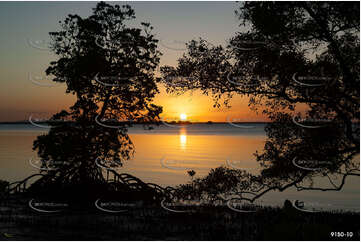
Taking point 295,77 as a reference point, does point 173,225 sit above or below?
below

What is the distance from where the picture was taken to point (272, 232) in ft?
46.3

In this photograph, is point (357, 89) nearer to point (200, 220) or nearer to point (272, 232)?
point (272, 232)

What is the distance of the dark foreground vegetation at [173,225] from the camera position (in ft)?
48.8

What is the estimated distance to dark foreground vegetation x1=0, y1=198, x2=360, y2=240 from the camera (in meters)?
14.9

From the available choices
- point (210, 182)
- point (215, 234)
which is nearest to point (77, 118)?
point (210, 182)

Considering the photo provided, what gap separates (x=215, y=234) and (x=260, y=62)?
658 centimetres

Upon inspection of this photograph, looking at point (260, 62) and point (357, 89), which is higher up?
point (260, 62)

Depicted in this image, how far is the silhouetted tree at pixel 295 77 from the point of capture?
15.0 m

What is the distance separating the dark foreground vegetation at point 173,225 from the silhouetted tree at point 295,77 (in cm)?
207

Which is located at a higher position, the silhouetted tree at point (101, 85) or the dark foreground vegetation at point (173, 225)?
the silhouetted tree at point (101, 85)

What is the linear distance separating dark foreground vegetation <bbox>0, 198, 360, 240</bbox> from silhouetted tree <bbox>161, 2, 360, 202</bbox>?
207 cm

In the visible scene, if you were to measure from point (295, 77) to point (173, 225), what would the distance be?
7.53 metres

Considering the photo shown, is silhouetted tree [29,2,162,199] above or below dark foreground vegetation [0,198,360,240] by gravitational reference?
above

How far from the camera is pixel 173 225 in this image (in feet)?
57.4
